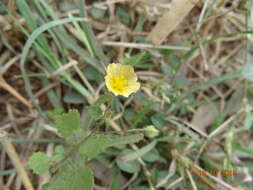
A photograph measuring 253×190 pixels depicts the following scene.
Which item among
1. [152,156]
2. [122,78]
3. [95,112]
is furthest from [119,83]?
[152,156]

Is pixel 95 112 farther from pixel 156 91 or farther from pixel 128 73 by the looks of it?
pixel 156 91

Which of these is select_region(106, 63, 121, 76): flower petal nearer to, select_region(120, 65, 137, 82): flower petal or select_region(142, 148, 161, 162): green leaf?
select_region(120, 65, 137, 82): flower petal

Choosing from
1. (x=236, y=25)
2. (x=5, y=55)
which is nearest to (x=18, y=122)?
(x=5, y=55)

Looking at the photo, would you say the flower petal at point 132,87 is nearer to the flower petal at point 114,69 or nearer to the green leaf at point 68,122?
the flower petal at point 114,69

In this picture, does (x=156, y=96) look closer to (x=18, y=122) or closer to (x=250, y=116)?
(x=250, y=116)

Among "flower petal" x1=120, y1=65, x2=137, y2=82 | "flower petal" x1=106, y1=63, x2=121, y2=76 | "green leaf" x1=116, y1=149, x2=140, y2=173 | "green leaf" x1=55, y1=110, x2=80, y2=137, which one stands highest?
"flower petal" x1=106, y1=63, x2=121, y2=76

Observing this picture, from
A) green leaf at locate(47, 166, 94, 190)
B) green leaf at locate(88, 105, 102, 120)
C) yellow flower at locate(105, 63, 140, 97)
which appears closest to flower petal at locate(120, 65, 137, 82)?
yellow flower at locate(105, 63, 140, 97)

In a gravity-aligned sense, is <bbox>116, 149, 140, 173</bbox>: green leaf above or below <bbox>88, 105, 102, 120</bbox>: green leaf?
below
